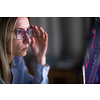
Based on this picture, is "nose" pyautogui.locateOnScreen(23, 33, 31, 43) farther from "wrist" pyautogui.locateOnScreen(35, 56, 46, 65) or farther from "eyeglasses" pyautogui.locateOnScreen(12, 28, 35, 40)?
"wrist" pyautogui.locateOnScreen(35, 56, 46, 65)

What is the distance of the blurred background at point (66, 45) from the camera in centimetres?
84

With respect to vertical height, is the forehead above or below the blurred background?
above

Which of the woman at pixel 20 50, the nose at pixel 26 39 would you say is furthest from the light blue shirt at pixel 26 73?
the nose at pixel 26 39

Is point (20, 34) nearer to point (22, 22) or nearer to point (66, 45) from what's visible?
point (22, 22)

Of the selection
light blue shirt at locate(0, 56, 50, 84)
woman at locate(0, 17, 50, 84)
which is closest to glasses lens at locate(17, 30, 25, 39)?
woman at locate(0, 17, 50, 84)

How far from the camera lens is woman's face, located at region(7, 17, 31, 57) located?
83cm

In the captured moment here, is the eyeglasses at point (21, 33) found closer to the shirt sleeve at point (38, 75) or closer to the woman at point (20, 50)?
the woman at point (20, 50)

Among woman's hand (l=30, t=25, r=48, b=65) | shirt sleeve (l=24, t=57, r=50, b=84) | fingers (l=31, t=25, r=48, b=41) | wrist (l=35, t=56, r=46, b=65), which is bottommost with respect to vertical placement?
shirt sleeve (l=24, t=57, r=50, b=84)

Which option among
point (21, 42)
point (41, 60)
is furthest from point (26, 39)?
point (41, 60)

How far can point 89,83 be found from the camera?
89cm

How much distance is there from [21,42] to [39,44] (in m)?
0.10
